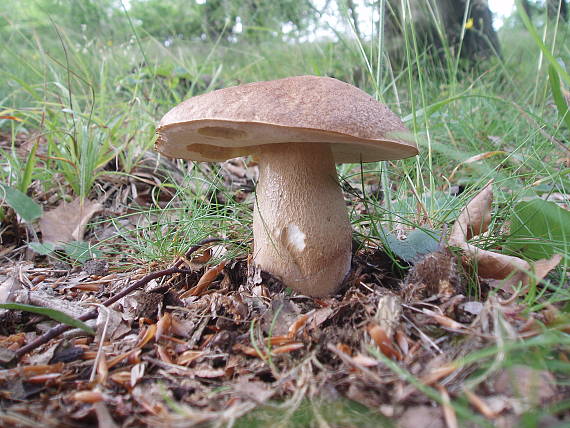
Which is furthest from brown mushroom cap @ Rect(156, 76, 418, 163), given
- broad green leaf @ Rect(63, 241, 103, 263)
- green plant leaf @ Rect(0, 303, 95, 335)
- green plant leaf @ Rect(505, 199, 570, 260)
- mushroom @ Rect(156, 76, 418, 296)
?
broad green leaf @ Rect(63, 241, 103, 263)

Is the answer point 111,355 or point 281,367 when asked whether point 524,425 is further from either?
point 111,355

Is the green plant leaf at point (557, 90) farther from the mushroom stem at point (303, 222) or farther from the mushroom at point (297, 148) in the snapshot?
the mushroom stem at point (303, 222)

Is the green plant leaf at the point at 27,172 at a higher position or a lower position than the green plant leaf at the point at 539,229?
lower

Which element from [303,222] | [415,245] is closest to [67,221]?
[303,222]

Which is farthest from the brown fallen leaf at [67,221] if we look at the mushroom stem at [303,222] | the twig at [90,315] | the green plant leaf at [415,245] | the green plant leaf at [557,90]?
the green plant leaf at [557,90]

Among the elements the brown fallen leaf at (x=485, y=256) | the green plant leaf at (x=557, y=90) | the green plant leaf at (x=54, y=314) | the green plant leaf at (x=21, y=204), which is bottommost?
the green plant leaf at (x=54, y=314)

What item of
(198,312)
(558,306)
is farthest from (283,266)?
(558,306)
